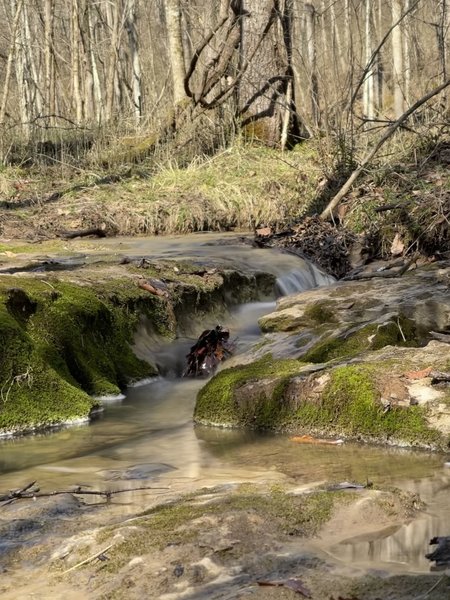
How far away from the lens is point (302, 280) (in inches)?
383

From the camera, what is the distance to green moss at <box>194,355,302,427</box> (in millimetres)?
5238

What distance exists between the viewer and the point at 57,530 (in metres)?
3.30

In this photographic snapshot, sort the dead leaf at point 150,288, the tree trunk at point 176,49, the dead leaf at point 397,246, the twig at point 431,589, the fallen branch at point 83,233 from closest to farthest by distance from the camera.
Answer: the twig at point 431,589 < the dead leaf at point 150,288 < the dead leaf at point 397,246 < the fallen branch at point 83,233 < the tree trunk at point 176,49

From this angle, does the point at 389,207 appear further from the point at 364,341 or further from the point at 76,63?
the point at 76,63

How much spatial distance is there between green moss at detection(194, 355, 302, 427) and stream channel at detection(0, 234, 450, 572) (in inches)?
5.0

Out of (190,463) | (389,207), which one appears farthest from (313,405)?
(389,207)

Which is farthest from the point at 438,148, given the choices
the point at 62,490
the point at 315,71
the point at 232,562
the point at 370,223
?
the point at 232,562

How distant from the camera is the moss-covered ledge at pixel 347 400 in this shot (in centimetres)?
469

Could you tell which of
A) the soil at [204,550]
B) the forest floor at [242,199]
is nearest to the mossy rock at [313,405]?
the soil at [204,550]

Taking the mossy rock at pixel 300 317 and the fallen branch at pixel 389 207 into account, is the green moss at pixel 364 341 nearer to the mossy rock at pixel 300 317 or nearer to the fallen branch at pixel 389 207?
the mossy rock at pixel 300 317

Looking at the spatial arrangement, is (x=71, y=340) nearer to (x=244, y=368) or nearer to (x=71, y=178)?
(x=244, y=368)

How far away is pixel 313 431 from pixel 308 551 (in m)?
2.11

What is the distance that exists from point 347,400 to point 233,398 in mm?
845

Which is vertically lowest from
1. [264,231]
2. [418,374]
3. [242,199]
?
[418,374]
